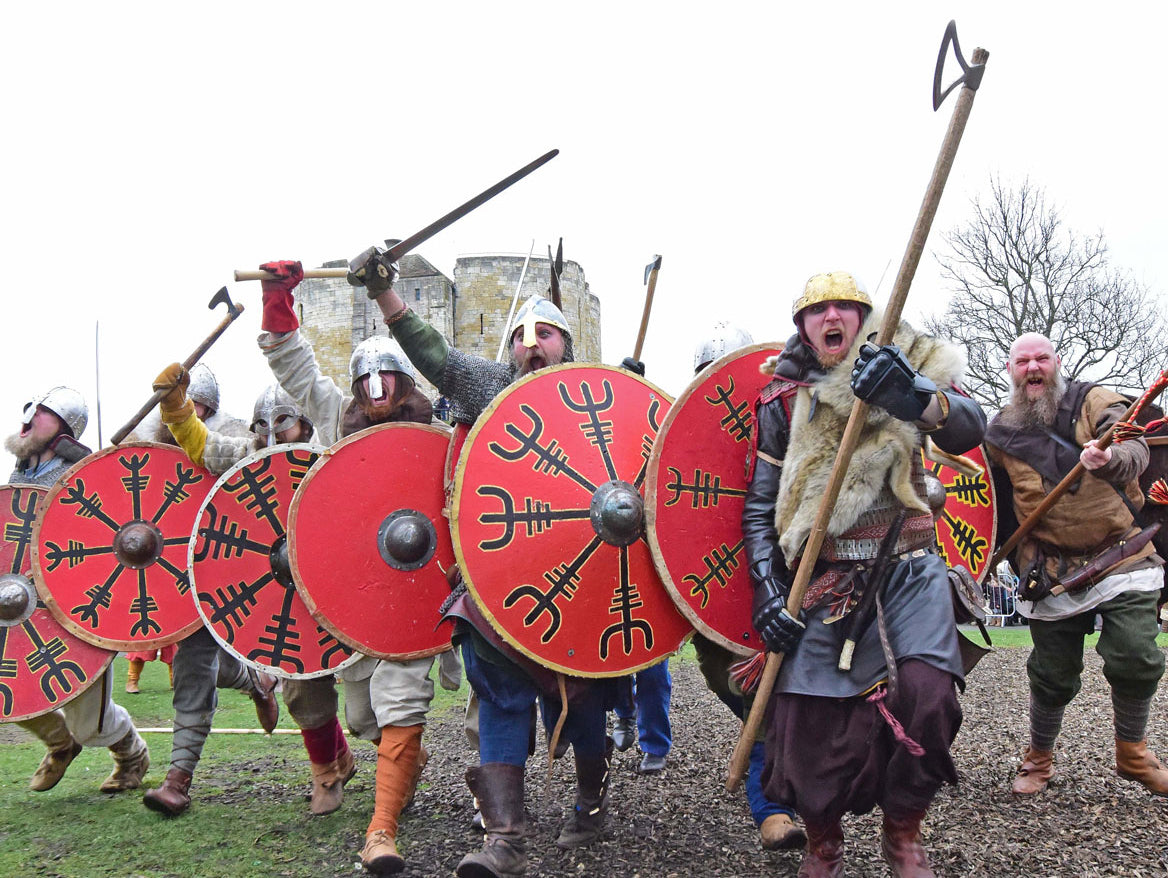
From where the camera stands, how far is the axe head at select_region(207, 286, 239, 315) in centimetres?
431

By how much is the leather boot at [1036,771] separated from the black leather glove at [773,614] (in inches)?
71.6

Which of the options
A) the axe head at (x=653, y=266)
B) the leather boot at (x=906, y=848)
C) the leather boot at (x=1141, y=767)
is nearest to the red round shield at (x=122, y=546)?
the axe head at (x=653, y=266)

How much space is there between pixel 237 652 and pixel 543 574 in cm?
148

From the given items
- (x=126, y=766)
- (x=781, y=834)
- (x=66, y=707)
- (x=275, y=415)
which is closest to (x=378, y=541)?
(x=275, y=415)

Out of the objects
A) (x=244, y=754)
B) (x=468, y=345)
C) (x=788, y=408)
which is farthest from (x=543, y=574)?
(x=468, y=345)

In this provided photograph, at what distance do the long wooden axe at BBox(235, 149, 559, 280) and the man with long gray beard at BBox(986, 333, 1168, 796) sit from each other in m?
2.22

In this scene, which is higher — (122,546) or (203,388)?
(203,388)

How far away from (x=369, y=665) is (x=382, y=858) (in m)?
1.01

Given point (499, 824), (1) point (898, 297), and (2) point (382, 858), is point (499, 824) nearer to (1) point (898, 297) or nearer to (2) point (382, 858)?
(2) point (382, 858)

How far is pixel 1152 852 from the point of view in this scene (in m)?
3.04

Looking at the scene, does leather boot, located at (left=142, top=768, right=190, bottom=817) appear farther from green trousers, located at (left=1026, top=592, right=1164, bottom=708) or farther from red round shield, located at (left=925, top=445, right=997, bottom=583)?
green trousers, located at (left=1026, top=592, right=1164, bottom=708)

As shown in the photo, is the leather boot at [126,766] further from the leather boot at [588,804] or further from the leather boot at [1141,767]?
the leather boot at [1141,767]

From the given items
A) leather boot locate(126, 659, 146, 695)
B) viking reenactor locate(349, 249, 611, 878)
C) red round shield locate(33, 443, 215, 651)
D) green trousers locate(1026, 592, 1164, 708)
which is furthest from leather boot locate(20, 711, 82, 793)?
green trousers locate(1026, 592, 1164, 708)

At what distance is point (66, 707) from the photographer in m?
4.48
